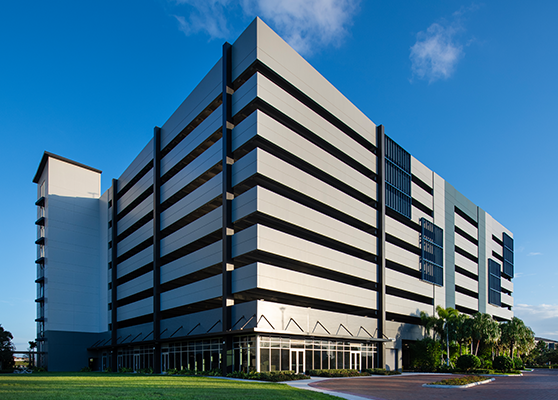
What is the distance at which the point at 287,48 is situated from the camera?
43.3 m

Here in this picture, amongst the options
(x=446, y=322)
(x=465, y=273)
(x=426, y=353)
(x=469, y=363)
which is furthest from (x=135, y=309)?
(x=465, y=273)

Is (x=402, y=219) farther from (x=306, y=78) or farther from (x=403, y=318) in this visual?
(x=306, y=78)

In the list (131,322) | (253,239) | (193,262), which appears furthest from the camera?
(131,322)

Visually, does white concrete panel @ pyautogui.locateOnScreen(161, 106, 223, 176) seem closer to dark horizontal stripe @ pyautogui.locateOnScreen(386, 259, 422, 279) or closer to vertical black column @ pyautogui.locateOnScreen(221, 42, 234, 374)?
vertical black column @ pyautogui.locateOnScreen(221, 42, 234, 374)

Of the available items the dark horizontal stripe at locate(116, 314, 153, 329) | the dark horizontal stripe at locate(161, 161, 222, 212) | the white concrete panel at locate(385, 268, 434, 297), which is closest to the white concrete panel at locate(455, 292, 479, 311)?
the white concrete panel at locate(385, 268, 434, 297)

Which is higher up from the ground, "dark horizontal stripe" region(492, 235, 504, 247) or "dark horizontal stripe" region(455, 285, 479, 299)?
"dark horizontal stripe" region(492, 235, 504, 247)

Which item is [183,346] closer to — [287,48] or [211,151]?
[211,151]

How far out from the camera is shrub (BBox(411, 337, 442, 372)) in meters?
54.7

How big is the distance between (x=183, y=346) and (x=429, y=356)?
30.2 metres

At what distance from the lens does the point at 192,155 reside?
49.4 meters

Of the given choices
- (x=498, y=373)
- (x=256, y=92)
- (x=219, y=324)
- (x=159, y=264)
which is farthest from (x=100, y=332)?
(x=498, y=373)

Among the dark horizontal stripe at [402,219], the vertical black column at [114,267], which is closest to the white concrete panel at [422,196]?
the dark horizontal stripe at [402,219]

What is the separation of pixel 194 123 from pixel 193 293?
60.2 ft

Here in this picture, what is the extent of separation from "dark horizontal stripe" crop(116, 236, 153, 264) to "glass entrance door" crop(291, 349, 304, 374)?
79.4 feet
